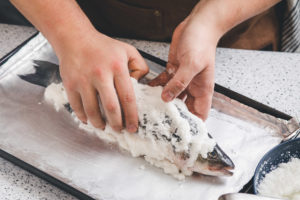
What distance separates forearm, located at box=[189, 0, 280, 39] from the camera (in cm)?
105

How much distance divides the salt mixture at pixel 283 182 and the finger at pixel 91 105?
0.47 meters

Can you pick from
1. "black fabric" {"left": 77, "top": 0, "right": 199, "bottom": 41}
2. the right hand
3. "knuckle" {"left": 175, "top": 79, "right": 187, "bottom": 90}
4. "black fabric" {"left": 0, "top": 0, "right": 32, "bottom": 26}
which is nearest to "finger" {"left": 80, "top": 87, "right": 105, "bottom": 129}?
the right hand

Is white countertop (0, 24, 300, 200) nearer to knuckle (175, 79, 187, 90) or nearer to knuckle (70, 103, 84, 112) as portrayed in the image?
knuckle (70, 103, 84, 112)

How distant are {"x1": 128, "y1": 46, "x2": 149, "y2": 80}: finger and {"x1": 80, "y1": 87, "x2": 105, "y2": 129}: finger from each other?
175 mm

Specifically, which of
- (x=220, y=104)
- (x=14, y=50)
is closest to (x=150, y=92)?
(x=220, y=104)

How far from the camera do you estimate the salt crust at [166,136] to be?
3.13ft

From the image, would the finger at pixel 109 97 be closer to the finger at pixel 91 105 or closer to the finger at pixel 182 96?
the finger at pixel 91 105

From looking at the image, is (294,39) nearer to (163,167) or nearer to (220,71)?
(220,71)

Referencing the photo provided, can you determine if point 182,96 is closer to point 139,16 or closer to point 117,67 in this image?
point 117,67

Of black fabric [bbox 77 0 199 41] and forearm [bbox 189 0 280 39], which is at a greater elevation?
forearm [bbox 189 0 280 39]

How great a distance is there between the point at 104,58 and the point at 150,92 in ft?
0.58

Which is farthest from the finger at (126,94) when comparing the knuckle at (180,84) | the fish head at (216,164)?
the fish head at (216,164)

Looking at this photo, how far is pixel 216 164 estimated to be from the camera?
93cm

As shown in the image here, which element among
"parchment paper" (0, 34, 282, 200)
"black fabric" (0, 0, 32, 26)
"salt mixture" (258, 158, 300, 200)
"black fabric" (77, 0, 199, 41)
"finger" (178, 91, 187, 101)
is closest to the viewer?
"salt mixture" (258, 158, 300, 200)
